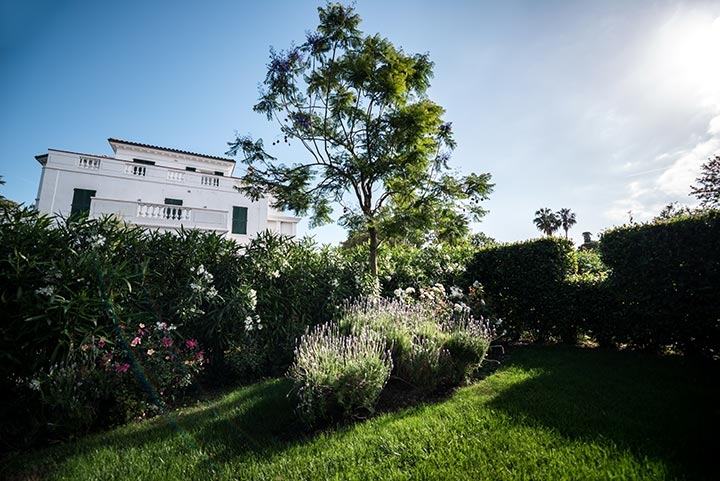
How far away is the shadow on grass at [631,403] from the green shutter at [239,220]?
55.6ft

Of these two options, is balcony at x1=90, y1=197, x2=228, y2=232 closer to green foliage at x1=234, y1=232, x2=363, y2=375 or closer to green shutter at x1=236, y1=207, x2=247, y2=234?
green shutter at x1=236, y1=207, x2=247, y2=234

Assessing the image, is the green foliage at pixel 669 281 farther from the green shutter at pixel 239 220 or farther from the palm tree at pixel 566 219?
the palm tree at pixel 566 219

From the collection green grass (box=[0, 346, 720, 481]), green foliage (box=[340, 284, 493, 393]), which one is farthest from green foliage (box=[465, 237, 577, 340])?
green foliage (box=[340, 284, 493, 393])

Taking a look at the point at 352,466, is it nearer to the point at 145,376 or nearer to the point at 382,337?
the point at 382,337

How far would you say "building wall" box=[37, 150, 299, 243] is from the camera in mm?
13656

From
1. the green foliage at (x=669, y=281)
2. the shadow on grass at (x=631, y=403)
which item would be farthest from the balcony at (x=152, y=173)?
the green foliage at (x=669, y=281)

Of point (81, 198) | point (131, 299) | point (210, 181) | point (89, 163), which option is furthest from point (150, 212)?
point (131, 299)

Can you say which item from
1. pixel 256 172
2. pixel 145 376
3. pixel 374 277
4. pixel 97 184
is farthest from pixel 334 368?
pixel 97 184

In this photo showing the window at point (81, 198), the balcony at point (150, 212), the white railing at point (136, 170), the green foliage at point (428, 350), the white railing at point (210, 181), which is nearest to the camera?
the green foliage at point (428, 350)

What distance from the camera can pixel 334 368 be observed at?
3195mm

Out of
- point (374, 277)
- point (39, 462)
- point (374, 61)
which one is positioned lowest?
point (39, 462)

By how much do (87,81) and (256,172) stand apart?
3.15 metres

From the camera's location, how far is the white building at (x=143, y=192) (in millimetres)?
13742

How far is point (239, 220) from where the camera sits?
18266 millimetres
